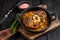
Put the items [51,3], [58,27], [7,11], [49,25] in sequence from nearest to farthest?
[49,25]
[58,27]
[7,11]
[51,3]

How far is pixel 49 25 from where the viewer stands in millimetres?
1180

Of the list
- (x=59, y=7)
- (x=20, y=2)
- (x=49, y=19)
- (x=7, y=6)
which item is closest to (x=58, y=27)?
(x=49, y=19)

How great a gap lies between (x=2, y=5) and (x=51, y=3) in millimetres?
478

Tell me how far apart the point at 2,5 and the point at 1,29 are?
24 cm

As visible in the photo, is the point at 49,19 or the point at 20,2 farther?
the point at 20,2

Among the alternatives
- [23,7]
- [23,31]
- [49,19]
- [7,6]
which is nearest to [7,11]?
[7,6]

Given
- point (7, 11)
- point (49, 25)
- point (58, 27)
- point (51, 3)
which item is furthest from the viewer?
point (51, 3)

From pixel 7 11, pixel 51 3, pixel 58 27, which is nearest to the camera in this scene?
pixel 58 27

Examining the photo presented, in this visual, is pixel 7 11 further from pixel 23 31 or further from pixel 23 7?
pixel 23 31

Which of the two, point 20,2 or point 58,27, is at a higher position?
point 20,2

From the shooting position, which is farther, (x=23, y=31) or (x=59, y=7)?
(x=59, y=7)

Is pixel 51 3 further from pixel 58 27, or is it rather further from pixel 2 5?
pixel 2 5

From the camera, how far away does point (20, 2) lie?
134 centimetres

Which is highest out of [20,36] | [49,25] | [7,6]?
[7,6]
